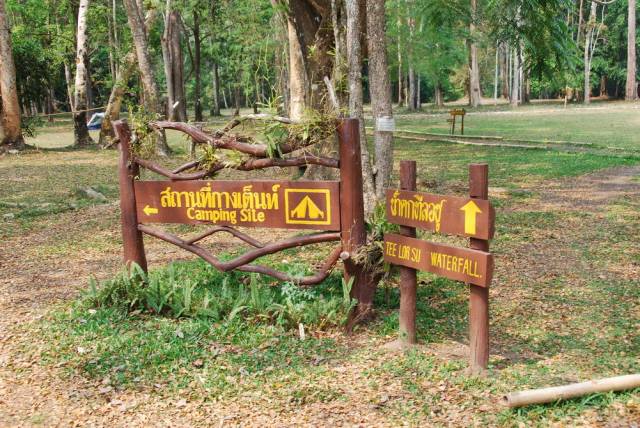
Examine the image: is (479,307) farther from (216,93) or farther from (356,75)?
(216,93)

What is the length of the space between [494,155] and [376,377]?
1326 cm

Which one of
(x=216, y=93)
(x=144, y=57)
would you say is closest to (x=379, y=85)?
(x=144, y=57)

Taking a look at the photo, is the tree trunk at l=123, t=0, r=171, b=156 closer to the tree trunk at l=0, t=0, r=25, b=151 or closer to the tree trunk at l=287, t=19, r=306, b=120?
the tree trunk at l=0, t=0, r=25, b=151

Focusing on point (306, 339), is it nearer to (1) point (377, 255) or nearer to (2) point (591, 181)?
(1) point (377, 255)

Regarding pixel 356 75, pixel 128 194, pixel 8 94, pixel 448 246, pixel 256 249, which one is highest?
pixel 8 94

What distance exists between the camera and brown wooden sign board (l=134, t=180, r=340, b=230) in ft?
16.2

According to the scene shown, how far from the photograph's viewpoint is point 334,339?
4953 millimetres

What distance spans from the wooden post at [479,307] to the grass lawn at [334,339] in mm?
126

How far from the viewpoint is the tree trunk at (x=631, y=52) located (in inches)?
1719

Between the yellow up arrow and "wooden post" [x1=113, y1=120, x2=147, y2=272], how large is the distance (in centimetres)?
280

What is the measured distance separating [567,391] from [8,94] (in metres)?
16.7

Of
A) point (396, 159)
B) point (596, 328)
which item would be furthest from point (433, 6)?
point (396, 159)

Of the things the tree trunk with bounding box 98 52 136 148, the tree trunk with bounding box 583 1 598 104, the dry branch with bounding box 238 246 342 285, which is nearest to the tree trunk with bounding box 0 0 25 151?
the tree trunk with bounding box 98 52 136 148

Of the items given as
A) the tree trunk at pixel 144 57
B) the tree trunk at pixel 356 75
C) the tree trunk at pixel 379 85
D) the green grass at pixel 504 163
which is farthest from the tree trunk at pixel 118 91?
the tree trunk at pixel 379 85
